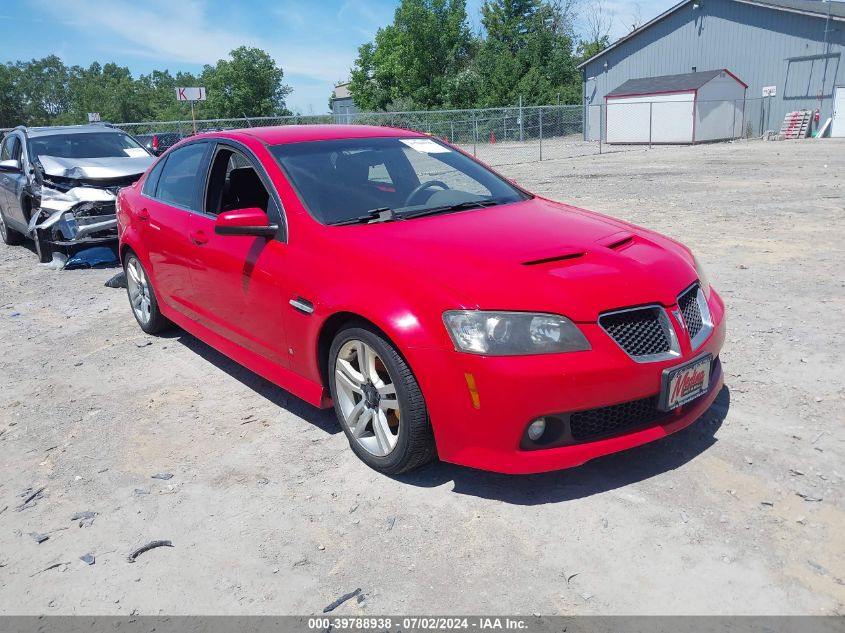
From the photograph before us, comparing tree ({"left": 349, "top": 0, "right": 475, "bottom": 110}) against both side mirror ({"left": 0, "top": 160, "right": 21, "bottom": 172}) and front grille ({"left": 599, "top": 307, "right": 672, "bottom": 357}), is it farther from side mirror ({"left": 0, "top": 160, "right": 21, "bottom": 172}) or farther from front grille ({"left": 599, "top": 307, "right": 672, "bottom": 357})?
front grille ({"left": 599, "top": 307, "right": 672, "bottom": 357})

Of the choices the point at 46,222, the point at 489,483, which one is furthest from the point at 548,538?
the point at 46,222

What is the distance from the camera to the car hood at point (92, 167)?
8.87 metres

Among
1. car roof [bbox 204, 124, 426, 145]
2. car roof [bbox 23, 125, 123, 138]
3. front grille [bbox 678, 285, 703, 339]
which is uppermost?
car roof [bbox 23, 125, 123, 138]

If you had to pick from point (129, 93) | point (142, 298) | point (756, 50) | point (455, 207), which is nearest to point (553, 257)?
point (455, 207)

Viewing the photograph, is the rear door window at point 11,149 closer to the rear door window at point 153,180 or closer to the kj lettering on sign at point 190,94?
the rear door window at point 153,180

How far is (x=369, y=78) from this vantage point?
61000 millimetres

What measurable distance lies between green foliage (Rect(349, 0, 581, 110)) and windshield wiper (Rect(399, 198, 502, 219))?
4586 cm

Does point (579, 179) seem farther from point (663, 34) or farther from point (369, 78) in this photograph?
point (369, 78)

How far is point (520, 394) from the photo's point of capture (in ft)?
9.25

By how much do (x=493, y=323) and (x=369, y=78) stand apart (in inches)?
2436

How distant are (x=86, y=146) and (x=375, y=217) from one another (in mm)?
7516

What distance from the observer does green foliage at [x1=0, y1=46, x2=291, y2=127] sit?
64.1 m

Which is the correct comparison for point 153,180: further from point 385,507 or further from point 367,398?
→ point 385,507

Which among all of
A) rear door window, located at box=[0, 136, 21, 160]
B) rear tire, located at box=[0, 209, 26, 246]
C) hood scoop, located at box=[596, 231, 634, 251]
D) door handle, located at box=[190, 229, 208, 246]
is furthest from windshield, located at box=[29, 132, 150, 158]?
hood scoop, located at box=[596, 231, 634, 251]
